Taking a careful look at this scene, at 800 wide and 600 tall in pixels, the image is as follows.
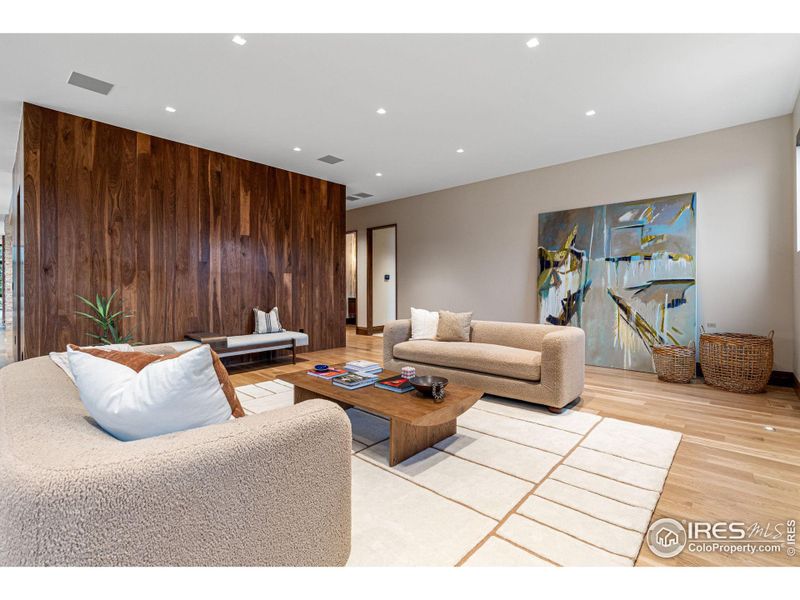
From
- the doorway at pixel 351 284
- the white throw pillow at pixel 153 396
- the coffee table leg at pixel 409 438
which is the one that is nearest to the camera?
the white throw pillow at pixel 153 396

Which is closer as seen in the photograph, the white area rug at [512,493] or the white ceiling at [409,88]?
the white area rug at [512,493]

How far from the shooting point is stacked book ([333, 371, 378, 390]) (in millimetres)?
2531

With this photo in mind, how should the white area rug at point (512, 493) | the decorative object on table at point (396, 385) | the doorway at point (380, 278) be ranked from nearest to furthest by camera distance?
1. the white area rug at point (512, 493)
2. the decorative object on table at point (396, 385)
3. the doorway at point (380, 278)

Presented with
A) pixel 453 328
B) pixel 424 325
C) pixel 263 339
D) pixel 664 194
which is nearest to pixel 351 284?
pixel 263 339

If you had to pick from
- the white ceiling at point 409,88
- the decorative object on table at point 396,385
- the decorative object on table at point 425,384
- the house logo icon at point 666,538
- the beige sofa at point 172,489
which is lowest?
the house logo icon at point 666,538

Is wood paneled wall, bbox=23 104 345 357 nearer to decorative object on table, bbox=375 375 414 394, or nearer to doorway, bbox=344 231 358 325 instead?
decorative object on table, bbox=375 375 414 394

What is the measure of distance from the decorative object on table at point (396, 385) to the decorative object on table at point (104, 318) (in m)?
3.10

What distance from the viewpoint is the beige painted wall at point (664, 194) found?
3.93m

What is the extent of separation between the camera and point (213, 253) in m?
4.87

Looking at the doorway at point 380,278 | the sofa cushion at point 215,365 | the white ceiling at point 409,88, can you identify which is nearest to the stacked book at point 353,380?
the sofa cushion at point 215,365

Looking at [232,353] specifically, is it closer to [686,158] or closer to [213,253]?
[213,253]

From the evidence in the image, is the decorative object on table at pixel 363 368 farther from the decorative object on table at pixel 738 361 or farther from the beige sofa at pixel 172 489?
the decorative object on table at pixel 738 361

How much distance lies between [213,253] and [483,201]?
4079 millimetres
